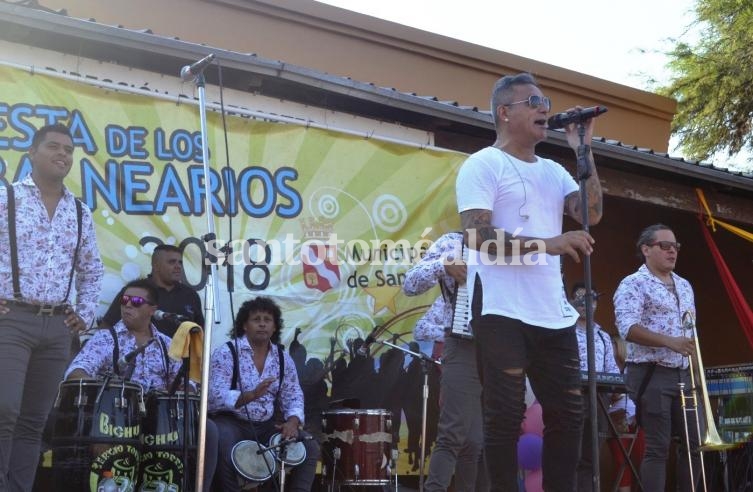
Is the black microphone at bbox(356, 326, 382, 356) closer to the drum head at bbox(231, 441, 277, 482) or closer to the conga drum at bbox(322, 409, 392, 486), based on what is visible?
the conga drum at bbox(322, 409, 392, 486)

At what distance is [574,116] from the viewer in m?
4.88

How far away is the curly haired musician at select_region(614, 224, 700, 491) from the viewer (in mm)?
6766

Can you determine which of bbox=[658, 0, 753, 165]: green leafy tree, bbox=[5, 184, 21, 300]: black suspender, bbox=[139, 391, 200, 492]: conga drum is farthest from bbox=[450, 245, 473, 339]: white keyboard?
bbox=[658, 0, 753, 165]: green leafy tree

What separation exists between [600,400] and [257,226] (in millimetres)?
3088

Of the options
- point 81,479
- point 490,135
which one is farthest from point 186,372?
point 490,135

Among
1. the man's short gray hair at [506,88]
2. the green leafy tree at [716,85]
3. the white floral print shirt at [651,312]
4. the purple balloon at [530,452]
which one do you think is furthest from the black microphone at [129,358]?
the green leafy tree at [716,85]

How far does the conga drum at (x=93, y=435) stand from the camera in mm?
5906

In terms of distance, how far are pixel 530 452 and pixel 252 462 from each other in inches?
110

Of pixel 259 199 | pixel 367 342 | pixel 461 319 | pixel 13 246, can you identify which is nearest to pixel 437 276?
pixel 461 319

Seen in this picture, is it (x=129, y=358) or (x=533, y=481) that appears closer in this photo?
(x=129, y=358)

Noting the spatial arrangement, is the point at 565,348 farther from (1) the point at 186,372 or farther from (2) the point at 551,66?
(2) the point at 551,66

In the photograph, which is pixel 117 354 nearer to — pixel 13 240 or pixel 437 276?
pixel 13 240

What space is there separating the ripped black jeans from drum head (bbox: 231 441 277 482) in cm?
279

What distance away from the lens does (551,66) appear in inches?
590
